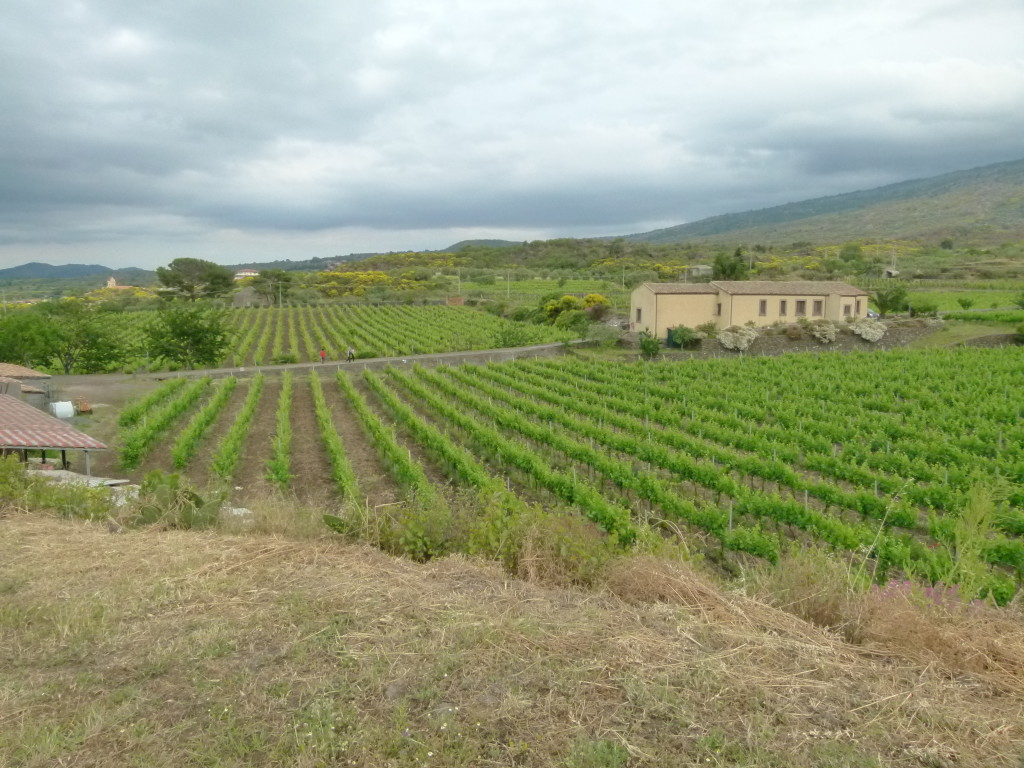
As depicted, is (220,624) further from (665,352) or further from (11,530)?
(665,352)

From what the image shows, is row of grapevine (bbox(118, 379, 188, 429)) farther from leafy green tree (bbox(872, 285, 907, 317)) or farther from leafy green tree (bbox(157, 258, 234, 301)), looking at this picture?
leafy green tree (bbox(157, 258, 234, 301))

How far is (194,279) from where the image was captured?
86000 mm

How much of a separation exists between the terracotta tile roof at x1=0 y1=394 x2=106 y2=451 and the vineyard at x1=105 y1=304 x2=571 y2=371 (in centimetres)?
2281

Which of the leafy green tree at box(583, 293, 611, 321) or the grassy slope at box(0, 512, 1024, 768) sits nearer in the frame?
the grassy slope at box(0, 512, 1024, 768)

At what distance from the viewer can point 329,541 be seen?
252 inches

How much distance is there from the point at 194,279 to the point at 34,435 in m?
79.6

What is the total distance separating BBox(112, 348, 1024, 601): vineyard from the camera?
11.3m

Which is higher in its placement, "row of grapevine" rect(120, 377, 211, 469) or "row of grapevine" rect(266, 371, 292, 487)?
"row of grapevine" rect(120, 377, 211, 469)

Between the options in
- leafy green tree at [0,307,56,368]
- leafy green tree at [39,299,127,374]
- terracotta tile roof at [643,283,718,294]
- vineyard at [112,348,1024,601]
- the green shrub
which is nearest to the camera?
the green shrub

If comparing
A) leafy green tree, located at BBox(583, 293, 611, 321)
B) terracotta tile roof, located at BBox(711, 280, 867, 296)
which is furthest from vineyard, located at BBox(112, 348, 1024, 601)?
leafy green tree, located at BBox(583, 293, 611, 321)

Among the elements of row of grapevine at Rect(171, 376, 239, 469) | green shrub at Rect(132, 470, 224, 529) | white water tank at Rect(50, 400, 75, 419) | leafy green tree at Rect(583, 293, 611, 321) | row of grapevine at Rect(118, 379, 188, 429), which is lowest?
row of grapevine at Rect(171, 376, 239, 469)

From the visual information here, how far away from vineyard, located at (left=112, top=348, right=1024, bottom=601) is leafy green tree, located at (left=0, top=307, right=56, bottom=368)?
371 inches

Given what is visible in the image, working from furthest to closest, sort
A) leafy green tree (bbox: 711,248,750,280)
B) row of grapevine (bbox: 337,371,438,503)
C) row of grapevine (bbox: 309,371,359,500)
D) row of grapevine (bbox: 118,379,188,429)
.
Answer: leafy green tree (bbox: 711,248,750,280), row of grapevine (bbox: 118,379,188,429), row of grapevine (bbox: 309,371,359,500), row of grapevine (bbox: 337,371,438,503)

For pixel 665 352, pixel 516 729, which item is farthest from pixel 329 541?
pixel 665 352
